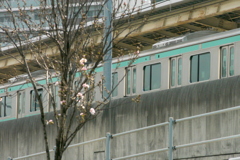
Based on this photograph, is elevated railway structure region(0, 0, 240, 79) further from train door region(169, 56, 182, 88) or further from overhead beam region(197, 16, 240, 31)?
train door region(169, 56, 182, 88)

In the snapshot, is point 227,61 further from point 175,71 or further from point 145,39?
point 145,39

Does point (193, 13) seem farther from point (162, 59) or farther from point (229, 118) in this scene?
point (229, 118)

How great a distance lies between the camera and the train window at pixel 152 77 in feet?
77.4

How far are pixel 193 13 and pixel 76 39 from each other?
77.9 ft

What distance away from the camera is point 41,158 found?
17.1 meters

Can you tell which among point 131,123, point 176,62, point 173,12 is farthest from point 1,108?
point 131,123

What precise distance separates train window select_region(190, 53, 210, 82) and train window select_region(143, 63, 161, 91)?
1935mm

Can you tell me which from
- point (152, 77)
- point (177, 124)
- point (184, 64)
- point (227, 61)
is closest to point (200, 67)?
point (184, 64)

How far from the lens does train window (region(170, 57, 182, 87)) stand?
2243 centimetres

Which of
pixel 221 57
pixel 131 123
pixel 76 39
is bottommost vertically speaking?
pixel 131 123

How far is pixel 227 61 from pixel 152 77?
4.13 meters

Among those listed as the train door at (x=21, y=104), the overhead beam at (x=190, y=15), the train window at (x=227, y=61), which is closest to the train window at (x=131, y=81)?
the train window at (x=227, y=61)

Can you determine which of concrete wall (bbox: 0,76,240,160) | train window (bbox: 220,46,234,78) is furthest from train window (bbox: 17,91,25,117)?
train window (bbox: 220,46,234,78)

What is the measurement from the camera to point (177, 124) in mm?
14906
